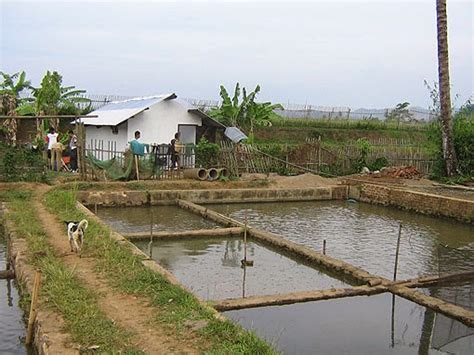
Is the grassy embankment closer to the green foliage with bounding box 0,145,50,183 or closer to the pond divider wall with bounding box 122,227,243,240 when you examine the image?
the green foliage with bounding box 0,145,50,183

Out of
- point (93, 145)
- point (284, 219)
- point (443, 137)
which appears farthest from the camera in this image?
point (93, 145)

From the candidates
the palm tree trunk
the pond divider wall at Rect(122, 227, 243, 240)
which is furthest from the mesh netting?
the palm tree trunk

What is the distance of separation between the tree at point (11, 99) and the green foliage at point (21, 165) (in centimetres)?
528

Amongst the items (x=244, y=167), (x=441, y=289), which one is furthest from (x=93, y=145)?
(x=441, y=289)

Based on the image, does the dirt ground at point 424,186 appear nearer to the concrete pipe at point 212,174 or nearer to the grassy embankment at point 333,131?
the concrete pipe at point 212,174

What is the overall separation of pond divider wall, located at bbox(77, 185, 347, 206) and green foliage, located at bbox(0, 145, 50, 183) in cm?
141

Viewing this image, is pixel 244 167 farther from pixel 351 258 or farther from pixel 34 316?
pixel 34 316

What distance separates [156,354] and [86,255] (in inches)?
139

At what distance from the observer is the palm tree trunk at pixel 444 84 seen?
58.7 feet

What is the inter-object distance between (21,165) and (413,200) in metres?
11.0

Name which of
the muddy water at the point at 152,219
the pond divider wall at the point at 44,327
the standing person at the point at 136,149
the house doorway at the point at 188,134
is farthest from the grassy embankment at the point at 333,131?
the pond divider wall at the point at 44,327

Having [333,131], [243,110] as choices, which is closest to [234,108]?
[243,110]

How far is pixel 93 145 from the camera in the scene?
74.6 feet

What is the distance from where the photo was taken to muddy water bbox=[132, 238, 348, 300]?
8.17m
